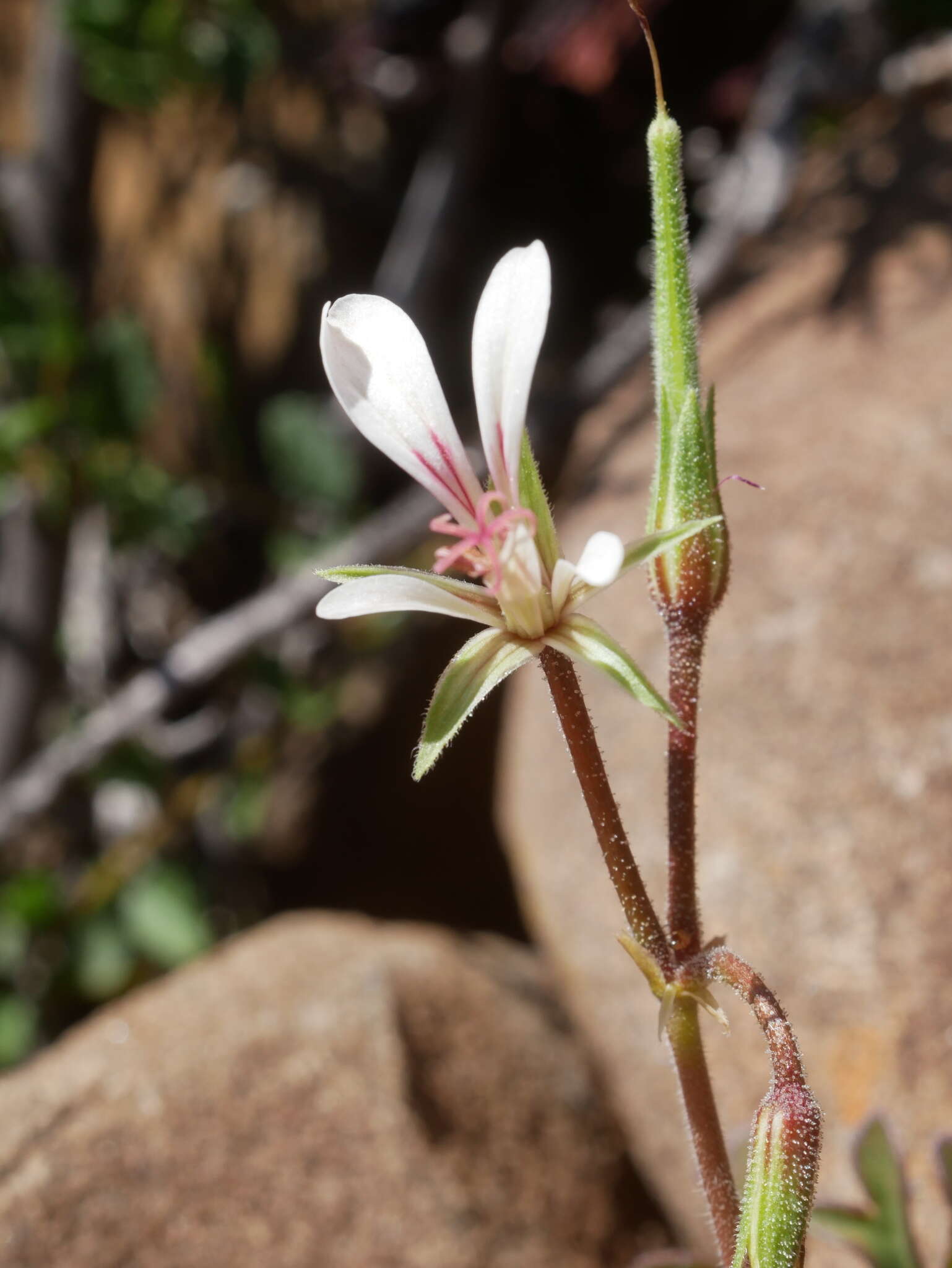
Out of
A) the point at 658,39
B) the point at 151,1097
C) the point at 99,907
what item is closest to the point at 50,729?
the point at 99,907

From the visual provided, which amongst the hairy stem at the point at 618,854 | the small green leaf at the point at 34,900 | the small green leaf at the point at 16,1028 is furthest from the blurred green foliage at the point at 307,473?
the hairy stem at the point at 618,854

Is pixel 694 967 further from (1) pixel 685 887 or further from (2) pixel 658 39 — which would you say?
(2) pixel 658 39

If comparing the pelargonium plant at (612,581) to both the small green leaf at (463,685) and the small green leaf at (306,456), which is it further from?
the small green leaf at (306,456)

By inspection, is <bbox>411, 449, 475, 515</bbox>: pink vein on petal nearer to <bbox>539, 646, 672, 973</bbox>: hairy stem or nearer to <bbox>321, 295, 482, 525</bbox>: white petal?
<bbox>321, 295, 482, 525</bbox>: white petal

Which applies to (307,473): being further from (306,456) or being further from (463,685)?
(463,685)

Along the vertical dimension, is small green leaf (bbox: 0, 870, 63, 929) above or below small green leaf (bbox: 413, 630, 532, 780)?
above

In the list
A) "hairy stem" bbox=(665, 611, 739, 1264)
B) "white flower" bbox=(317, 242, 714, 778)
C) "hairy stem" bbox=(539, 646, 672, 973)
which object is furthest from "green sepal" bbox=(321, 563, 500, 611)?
"hairy stem" bbox=(665, 611, 739, 1264)
